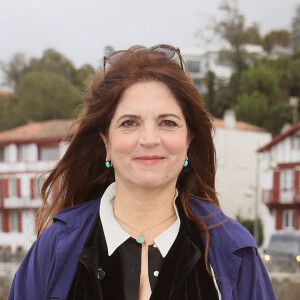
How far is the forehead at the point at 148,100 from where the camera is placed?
206cm

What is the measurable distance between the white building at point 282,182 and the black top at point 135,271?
28.1m

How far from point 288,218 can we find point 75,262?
30.6 m

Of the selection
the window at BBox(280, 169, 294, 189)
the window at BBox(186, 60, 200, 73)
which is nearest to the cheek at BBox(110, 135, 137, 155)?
the window at BBox(280, 169, 294, 189)

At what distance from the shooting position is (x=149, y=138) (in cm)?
203

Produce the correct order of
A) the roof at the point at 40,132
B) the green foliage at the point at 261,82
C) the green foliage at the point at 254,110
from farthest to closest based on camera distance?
the green foliage at the point at 261,82, the green foliage at the point at 254,110, the roof at the point at 40,132

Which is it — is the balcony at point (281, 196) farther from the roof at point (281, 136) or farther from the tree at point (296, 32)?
the tree at point (296, 32)

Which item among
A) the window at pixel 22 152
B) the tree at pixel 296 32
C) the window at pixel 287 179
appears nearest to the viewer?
the window at pixel 287 179

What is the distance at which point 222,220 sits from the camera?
214cm

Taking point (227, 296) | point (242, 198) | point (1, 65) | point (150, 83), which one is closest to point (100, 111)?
point (150, 83)

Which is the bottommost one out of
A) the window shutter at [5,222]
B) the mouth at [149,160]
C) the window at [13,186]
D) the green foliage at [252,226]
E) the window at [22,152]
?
the window shutter at [5,222]

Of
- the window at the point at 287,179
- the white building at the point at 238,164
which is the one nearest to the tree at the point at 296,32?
the white building at the point at 238,164

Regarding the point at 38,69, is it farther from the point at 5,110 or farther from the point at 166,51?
the point at 166,51

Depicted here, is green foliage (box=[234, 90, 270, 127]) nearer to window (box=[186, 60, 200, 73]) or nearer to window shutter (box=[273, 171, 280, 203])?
window shutter (box=[273, 171, 280, 203])

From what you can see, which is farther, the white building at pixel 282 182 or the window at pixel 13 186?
the window at pixel 13 186
